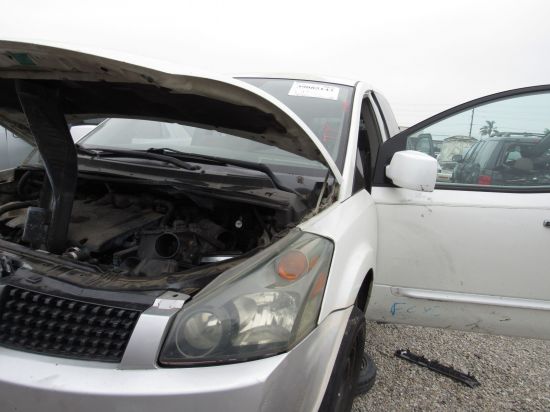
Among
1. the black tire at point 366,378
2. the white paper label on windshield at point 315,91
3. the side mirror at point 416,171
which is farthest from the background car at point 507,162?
the black tire at point 366,378

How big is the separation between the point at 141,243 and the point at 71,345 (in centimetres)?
65

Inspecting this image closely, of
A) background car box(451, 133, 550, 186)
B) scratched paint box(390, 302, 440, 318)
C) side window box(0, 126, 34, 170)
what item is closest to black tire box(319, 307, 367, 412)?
scratched paint box(390, 302, 440, 318)

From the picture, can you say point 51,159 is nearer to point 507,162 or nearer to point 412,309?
point 412,309

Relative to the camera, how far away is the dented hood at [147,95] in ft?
4.38

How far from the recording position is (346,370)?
5.88 ft

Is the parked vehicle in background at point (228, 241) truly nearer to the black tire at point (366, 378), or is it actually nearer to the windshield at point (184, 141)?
the windshield at point (184, 141)

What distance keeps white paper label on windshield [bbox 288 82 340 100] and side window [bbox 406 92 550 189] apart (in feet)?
1.71

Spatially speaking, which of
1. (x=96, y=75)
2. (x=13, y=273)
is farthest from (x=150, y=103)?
(x=13, y=273)

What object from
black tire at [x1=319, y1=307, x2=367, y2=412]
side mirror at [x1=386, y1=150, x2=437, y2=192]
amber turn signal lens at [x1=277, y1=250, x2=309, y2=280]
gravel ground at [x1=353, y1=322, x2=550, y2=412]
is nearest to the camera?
amber turn signal lens at [x1=277, y1=250, x2=309, y2=280]

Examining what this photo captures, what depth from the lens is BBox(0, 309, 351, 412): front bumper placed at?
3.53ft

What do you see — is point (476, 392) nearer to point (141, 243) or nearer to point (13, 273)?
point (141, 243)

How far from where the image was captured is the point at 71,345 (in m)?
1.23

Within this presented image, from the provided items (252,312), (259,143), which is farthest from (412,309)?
(252,312)

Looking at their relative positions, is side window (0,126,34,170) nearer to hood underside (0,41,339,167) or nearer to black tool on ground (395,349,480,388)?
hood underside (0,41,339,167)
